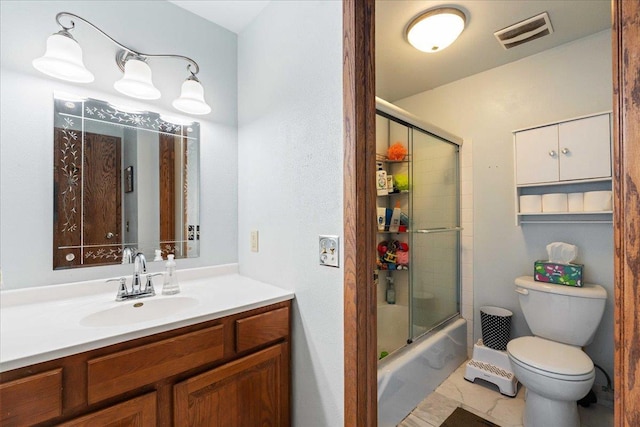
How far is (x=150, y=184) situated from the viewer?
1473mm

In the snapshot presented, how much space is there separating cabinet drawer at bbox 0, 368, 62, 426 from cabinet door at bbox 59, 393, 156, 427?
7 cm

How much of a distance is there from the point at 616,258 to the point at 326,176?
898 mm

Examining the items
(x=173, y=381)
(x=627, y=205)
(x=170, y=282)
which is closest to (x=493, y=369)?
(x=627, y=205)

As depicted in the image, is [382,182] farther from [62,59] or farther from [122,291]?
[62,59]

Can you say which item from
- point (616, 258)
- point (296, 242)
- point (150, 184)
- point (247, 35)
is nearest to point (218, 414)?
point (296, 242)

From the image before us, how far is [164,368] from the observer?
0.96 meters

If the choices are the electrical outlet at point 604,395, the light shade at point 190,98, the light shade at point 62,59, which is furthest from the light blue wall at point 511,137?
the light shade at point 62,59

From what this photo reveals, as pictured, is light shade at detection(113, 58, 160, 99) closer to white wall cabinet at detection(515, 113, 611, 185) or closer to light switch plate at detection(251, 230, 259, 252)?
light switch plate at detection(251, 230, 259, 252)

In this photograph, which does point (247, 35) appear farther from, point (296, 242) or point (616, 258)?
point (616, 258)

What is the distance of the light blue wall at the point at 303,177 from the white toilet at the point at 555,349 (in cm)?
114

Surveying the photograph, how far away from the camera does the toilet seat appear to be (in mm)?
1424

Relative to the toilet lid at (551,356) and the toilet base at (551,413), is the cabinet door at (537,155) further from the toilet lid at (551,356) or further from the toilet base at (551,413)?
the toilet base at (551,413)

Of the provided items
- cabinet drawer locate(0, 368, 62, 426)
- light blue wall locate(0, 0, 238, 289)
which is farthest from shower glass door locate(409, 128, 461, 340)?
cabinet drawer locate(0, 368, 62, 426)

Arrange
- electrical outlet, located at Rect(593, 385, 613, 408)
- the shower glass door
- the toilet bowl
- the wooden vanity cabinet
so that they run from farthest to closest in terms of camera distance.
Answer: the shower glass door
electrical outlet, located at Rect(593, 385, 613, 408)
the toilet bowl
the wooden vanity cabinet
